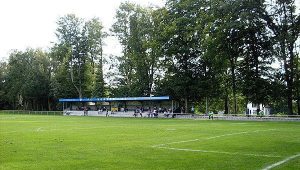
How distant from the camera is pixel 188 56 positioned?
60.8m

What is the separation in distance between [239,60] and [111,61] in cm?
3015

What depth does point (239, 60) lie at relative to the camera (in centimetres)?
5575

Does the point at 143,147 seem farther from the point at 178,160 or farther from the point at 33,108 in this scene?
the point at 33,108

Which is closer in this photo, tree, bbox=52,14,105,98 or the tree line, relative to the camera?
the tree line

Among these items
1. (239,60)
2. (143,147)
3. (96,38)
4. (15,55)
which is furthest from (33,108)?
(143,147)

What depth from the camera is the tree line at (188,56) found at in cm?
4966

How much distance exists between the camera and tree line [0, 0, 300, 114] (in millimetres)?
49656

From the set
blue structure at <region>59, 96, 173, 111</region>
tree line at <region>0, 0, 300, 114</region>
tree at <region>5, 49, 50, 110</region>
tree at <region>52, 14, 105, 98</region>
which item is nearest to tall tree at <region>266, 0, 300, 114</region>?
tree line at <region>0, 0, 300, 114</region>

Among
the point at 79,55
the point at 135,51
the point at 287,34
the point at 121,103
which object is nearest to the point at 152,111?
the point at 121,103

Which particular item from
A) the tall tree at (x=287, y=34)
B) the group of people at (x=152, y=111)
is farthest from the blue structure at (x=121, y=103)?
the tall tree at (x=287, y=34)

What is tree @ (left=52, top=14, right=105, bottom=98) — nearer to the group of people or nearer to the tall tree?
the group of people

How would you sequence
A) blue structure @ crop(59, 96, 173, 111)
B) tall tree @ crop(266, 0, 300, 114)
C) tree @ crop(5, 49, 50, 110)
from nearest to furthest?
tall tree @ crop(266, 0, 300, 114) < blue structure @ crop(59, 96, 173, 111) < tree @ crop(5, 49, 50, 110)

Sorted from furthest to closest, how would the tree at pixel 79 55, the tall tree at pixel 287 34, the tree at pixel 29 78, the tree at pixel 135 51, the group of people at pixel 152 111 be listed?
the tree at pixel 29 78 < the tree at pixel 79 55 < the tree at pixel 135 51 < the group of people at pixel 152 111 < the tall tree at pixel 287 34

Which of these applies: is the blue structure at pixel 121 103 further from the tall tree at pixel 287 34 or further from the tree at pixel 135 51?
the tall tree at pixel 287 34
